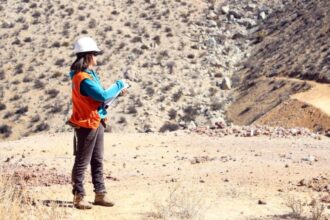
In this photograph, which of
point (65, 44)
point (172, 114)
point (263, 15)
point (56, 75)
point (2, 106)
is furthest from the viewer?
point (263, 15)

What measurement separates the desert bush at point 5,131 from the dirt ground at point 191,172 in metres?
11.8

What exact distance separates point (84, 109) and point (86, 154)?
1.64ft

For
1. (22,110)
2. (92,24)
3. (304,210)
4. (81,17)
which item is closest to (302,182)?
(304,210)

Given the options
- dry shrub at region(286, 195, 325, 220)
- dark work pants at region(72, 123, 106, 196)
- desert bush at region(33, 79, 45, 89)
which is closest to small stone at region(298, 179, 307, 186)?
dry shrub at region(286, 195, 325, 220)

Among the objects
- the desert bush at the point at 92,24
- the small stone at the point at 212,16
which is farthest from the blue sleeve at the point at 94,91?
the small stone at the point at 212,16

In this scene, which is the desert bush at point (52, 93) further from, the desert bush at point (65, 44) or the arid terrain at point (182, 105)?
the desert bush at point (65, 44)

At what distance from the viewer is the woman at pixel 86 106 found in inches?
246

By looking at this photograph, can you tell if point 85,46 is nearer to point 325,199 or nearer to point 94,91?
point 94,91

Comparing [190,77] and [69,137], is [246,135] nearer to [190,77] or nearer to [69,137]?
[69,137]

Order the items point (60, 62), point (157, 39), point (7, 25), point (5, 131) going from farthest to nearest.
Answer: point (7, 25) < point (157, 39) < point (60, 62) < point (5, 131)

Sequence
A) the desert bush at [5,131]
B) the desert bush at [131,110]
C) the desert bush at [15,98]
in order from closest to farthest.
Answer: the desert bush at [131,110], the desert bush at [5,131], the desert bush at [15,98]

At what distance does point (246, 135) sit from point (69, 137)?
188 inches

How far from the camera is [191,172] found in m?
10.2

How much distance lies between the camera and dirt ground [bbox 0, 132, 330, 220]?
22.4 ft
